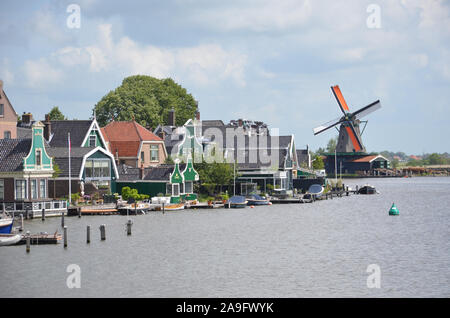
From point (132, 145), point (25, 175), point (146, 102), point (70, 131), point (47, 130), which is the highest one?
point (146, 102)

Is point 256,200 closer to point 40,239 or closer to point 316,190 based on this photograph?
point 316,190

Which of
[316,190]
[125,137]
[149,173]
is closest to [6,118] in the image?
[125,137]

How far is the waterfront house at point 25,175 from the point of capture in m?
79.1

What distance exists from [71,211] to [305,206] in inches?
1586

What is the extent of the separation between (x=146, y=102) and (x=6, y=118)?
4700 centimetres

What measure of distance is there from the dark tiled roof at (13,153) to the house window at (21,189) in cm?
140

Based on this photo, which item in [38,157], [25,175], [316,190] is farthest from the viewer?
[316,190]

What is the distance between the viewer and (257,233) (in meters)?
73.5

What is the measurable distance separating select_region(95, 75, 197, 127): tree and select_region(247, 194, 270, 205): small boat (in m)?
31.0

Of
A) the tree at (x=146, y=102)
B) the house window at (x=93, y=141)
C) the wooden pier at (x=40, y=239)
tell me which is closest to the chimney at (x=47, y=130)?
the house window at (x=93, y=141)

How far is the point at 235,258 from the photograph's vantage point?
5775 centimetres

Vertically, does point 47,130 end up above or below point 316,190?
above
